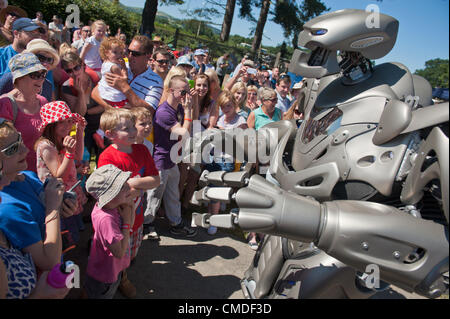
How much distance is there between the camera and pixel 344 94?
151 centimetres

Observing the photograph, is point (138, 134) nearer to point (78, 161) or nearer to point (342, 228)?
point (78, 161)

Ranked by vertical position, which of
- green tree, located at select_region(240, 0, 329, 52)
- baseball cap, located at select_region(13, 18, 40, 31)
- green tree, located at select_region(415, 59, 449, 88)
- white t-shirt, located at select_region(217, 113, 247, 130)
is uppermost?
green tree, located at select_region(240, 0, 329, 52)

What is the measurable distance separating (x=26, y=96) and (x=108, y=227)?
3.79ft

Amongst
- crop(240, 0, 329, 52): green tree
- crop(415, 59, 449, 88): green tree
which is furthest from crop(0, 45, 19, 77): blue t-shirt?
crop(240, 0, 329, 52): green tree

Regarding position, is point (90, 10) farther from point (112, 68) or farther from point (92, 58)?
point (112, 68)

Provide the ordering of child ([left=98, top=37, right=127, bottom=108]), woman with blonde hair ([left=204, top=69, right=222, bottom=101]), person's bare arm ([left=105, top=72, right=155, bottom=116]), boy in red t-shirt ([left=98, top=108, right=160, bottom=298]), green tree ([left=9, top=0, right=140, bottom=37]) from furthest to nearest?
green tree ([left=9, top=0, right=140, bottom=37]), woman with blonde hair ([left=204, top=69, right=222, bottom=101]), child ([left=98, top=37, right=127, bottom=108]), person's bare arm ([left=105, top=72, right=155, bottom=116]), boy in red t-shirt ([left=98, top=108, right=160, bottom=298])

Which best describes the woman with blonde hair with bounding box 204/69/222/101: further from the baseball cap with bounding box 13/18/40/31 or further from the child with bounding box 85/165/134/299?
the child with bounding box 85/165/134/299

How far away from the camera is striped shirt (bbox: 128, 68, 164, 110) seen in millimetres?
2885

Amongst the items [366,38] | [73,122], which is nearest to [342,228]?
[366,38]

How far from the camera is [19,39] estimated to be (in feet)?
9.21

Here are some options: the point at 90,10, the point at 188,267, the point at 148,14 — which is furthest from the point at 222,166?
the point at 90,10

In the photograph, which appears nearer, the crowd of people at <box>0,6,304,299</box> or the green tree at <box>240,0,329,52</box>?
the crowd of people at <box>0,6,304,299</box>

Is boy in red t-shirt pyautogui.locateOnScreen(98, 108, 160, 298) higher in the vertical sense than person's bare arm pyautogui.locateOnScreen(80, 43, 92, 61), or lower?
lower

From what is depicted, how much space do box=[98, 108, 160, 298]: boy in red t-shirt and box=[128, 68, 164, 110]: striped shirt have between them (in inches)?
28.0
